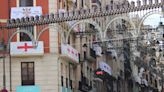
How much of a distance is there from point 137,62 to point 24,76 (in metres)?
62.9

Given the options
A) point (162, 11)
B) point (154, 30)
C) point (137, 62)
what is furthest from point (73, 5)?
point (137, 62)

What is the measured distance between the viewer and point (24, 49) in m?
61.1

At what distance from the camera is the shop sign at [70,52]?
62700mm

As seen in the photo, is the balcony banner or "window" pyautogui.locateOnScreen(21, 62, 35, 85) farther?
the balcony banner

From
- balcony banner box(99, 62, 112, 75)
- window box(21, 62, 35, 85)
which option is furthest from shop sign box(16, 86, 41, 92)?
balcony banner box(99, 62, 112, 75)

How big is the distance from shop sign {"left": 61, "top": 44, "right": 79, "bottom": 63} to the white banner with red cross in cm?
211

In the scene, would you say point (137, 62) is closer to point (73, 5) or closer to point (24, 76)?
point (73, 5)

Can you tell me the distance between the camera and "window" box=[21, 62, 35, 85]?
6241 cm

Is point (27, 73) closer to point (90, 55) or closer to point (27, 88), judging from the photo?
point (27, 88)

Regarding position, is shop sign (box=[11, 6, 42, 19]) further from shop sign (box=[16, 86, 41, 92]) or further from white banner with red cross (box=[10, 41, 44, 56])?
shop sign (box=[16, 86, 41, 92])

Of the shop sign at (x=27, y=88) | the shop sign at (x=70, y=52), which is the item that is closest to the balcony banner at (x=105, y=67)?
the shop sign at (x=70, y=52)

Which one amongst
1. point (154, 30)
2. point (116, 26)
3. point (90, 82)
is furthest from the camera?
point (116, 26)

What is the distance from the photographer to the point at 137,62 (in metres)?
124

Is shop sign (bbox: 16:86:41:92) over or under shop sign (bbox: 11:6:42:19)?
A: under
